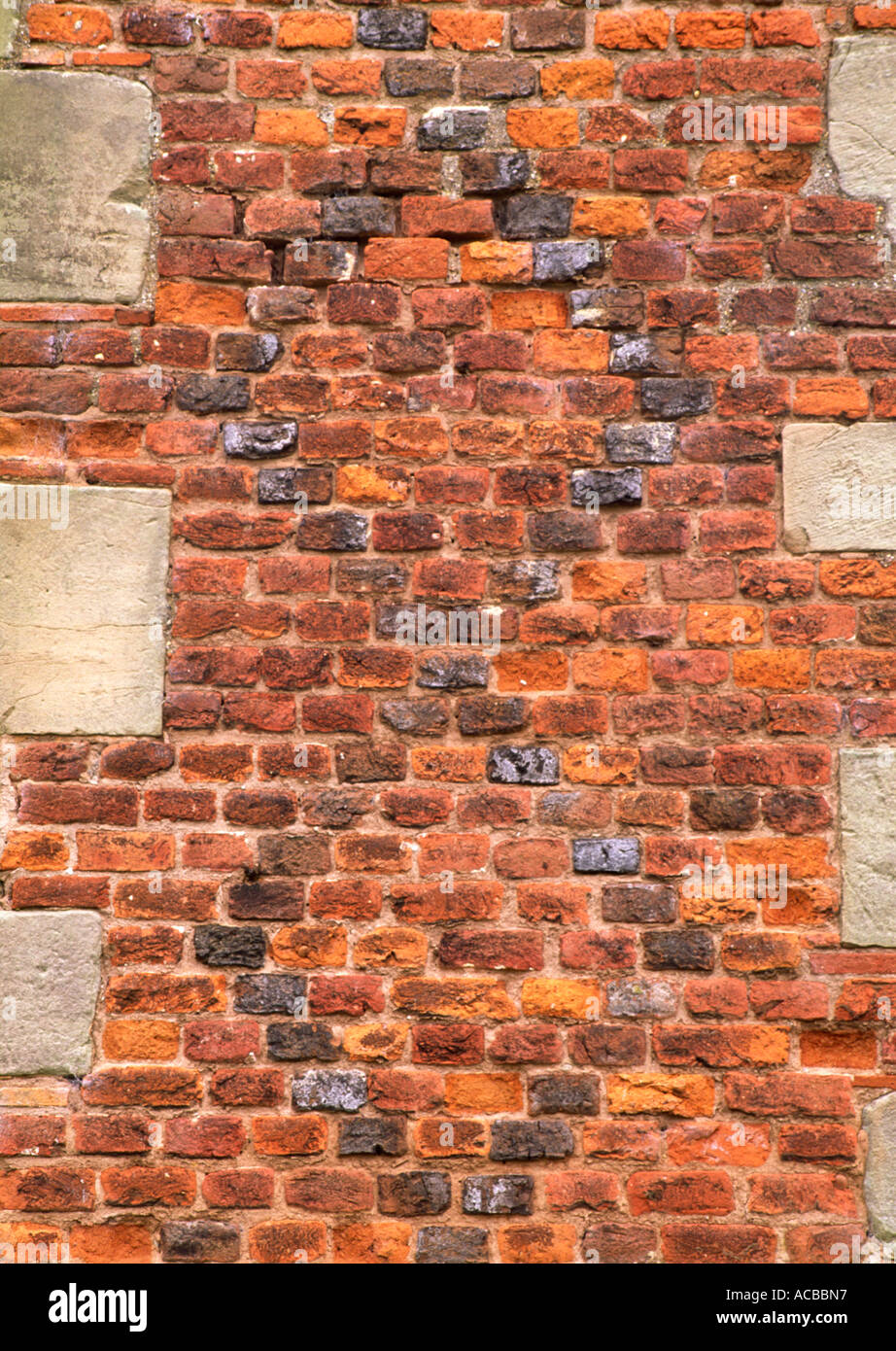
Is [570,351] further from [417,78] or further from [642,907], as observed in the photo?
[642,907]

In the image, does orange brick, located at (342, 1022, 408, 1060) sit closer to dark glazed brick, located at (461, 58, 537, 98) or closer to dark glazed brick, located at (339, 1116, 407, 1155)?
dark glazed brick, located at (339, 1116, 407, 1155)

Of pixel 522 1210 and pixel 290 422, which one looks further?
pixel 290 422

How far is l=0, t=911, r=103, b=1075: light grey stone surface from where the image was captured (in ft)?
7.52

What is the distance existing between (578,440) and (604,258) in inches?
16.9

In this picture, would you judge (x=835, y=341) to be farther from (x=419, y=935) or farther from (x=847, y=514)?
(x=419, y=935)

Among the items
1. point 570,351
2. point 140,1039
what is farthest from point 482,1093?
point 570,351

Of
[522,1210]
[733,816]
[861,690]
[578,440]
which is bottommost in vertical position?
Answer: [522,1210]

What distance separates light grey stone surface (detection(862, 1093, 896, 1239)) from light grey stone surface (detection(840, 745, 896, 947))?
1.25ft

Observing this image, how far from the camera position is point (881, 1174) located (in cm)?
226

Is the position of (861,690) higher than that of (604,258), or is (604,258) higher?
(604,258)

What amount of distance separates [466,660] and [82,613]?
872mm

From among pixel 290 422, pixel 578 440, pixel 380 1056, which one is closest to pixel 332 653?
pixel 290 422

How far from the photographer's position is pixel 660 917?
7.63 ft

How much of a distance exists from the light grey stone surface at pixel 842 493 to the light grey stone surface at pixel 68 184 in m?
1.60
